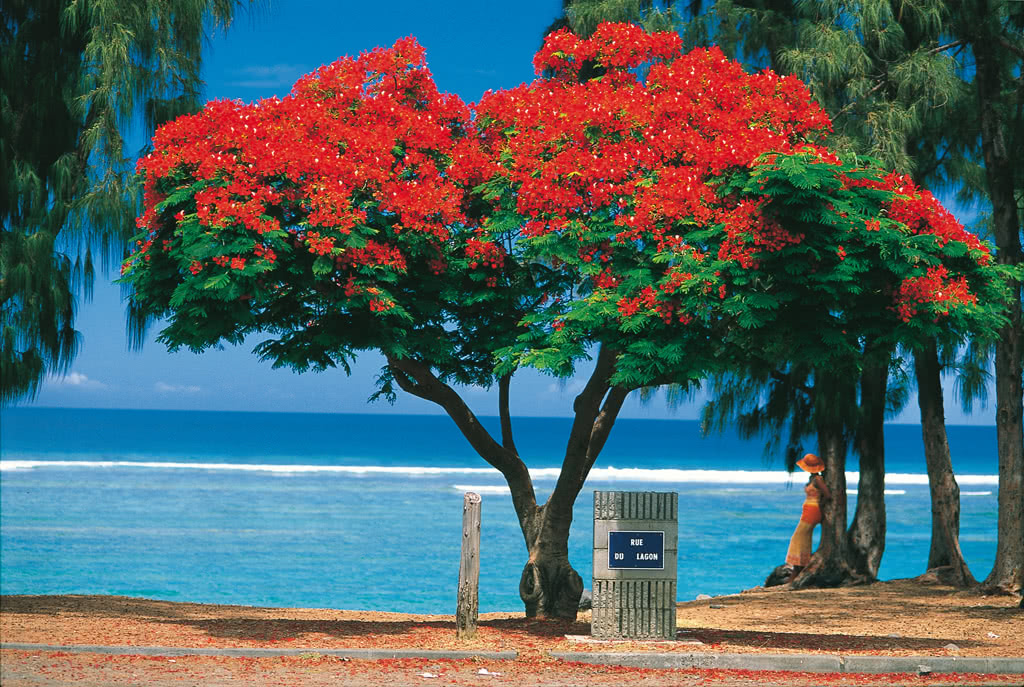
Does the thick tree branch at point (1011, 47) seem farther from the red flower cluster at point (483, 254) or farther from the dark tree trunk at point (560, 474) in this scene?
the red flower cluster at point (483, 254)

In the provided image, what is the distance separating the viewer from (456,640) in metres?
10.7

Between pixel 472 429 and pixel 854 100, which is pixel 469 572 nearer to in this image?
pixel 472 429

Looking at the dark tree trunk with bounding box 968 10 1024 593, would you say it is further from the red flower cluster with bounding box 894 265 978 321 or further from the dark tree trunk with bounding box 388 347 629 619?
the dark tree trunk with bounding box 388 347 629 619

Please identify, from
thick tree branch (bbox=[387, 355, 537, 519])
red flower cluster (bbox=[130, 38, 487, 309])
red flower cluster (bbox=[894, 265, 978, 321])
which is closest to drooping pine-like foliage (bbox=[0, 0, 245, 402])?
red flower cluster (bbox=[130, 38, 487, 309])

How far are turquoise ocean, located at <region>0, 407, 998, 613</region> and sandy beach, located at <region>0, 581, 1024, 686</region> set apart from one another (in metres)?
5.98

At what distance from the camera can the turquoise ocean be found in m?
23.1

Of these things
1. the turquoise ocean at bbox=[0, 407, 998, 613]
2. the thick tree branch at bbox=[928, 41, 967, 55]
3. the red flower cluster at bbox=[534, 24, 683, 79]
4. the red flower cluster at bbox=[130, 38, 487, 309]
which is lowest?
the turquoise ocean at bbox=[0, 407, 998, 613]

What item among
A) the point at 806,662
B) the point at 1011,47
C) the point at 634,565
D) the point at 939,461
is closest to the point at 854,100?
the point at 1011,47

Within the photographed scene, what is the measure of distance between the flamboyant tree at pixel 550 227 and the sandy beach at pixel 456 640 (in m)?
2.70

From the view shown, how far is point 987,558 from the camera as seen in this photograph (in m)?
28.5

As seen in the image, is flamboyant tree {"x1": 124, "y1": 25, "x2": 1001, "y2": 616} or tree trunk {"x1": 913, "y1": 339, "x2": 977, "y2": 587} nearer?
flamboyant tree {"x1": 124, "y1": 25, "x2": 1001, "y2": 616}

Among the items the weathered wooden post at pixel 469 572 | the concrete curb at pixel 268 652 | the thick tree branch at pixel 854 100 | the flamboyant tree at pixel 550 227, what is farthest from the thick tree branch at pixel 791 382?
the concrete curb at pixel 268 652

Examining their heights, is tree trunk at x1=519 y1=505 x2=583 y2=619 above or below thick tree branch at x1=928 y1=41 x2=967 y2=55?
below

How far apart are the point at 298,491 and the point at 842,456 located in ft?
Result: 105
